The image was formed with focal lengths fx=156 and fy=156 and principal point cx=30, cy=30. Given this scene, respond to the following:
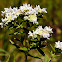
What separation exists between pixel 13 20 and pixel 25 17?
0.13 meters

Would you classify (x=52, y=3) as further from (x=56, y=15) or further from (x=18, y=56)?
(x=18, y=56)

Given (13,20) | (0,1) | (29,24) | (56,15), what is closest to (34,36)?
(29,24)

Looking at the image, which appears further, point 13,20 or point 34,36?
point 13,20

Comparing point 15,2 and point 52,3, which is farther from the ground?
point 52,3

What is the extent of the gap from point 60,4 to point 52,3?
0.59m

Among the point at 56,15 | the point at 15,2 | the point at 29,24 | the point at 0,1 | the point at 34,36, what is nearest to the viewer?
the point at 34,36

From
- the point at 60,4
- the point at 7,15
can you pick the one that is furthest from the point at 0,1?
the point at 7,15

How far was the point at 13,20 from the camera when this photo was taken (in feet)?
5.08

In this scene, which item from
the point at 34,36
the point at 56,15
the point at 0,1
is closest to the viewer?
the point at 34,36

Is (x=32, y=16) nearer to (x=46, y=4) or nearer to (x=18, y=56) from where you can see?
(x=18, y=56)

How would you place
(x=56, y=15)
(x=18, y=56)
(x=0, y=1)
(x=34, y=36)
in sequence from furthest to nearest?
(x=56, y=15)
(x=0, y=1)
(x=18, y=56)
(x=34, y=36)

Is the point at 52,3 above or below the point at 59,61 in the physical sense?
above

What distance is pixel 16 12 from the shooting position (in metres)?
1.55

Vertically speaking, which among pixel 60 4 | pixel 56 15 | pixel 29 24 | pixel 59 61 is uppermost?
pixel 60 4
